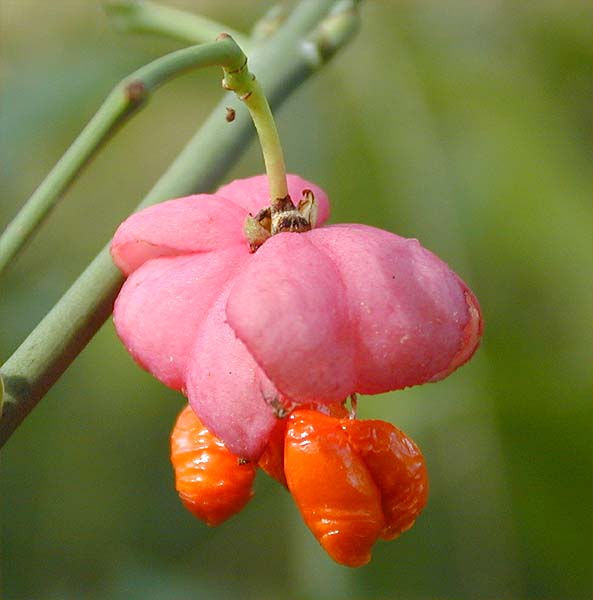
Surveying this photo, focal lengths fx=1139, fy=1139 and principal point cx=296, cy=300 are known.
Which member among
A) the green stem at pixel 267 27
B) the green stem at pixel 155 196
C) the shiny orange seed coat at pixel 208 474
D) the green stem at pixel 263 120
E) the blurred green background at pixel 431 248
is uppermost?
the green stem at pixel 263 120

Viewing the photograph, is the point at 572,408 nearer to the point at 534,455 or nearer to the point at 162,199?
the point at 534,455

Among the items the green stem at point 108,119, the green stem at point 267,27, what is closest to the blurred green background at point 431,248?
the green stem at point 267,27

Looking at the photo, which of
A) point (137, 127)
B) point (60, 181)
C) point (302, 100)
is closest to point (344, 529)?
point (60, 181)

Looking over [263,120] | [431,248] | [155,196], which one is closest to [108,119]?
[263,120]

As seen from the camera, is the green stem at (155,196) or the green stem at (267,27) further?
the green stem at (267,27)

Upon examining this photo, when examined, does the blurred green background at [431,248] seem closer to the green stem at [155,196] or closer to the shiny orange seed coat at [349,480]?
the green stem at [155,196]

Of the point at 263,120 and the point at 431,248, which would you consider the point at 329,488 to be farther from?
the point at 431,248
